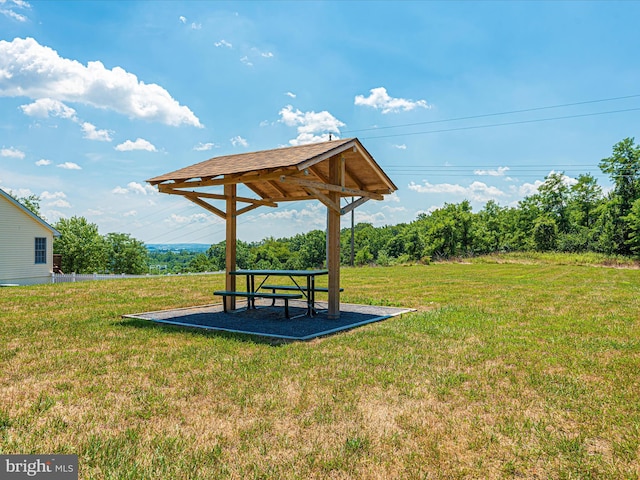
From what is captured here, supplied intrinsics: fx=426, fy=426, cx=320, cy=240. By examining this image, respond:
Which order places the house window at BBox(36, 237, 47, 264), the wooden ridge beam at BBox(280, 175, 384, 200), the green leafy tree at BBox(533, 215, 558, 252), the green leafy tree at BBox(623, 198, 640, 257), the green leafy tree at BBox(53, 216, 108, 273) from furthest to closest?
1. the green leafy tree at BBox(533, 215, 558, 252)
2. the green leafy tree at BBox(53, 216, 108, 273)
3. the green leafy tree at BBox(623, 198, 640, 257)
4. the house window at BBox(36, 237, 47, 264)
5. the wooden ridge beam at BBox(280, 175, 384, 200)

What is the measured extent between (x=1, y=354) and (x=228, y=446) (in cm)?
449

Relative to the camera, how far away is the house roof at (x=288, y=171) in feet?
25.3

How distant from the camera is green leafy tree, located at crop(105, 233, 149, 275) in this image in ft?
169

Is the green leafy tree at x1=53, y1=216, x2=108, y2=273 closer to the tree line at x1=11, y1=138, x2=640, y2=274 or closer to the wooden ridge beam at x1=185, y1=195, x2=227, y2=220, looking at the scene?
the tree line at x1=11, y1=138, x2=640, y2=274

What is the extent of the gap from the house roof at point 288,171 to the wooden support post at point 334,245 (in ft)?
0.76

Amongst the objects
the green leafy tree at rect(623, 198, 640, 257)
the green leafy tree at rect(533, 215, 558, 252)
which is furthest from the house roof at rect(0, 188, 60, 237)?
the green leafy tree at rect(623, 198, 640, 257)

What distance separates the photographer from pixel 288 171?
761 centimetres

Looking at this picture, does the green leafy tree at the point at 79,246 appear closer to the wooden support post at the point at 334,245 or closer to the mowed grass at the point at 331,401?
the mowed grass at the point at 331,401

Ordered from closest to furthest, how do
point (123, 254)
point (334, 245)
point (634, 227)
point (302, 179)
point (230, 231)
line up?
point (302, 179) → point (334, 245) → point (230, 231) → point (634, 227) → point (123, 254)

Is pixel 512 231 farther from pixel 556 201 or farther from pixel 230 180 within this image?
pixel 230 180

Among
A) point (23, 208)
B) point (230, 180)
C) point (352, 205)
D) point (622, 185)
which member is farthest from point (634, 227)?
point (23, 208)

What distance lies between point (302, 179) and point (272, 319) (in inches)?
114

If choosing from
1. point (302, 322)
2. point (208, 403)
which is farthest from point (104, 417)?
point (302, 322)

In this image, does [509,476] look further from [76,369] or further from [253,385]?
[76,369]
